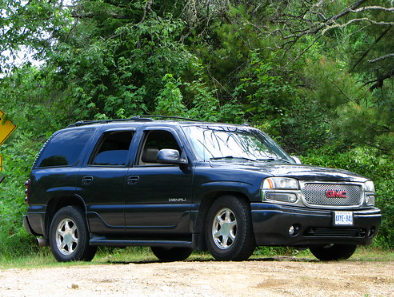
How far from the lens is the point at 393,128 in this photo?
12242 millimetres

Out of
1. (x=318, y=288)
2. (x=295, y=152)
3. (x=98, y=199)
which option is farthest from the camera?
(x=295, y=152)

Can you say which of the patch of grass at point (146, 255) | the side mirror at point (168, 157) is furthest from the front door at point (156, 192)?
the patch of grass at point (146, 255)

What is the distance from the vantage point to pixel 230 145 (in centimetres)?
1027

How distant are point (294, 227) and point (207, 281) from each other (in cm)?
237

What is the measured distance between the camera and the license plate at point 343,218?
9.34 m

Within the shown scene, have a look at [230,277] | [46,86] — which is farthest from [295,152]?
[230,277]

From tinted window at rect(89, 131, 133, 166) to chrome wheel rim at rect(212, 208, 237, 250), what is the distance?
1886mm

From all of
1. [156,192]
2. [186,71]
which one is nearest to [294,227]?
[156,192]

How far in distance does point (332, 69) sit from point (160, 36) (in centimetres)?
775

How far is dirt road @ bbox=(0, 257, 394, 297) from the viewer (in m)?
6.50

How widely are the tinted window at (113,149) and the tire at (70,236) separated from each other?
2.67 ft

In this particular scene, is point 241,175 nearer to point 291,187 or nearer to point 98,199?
point 291,187

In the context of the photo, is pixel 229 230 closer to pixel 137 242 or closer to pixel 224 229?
pixel 224 229

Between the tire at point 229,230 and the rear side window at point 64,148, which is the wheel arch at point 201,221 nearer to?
the tire at point 229,230
